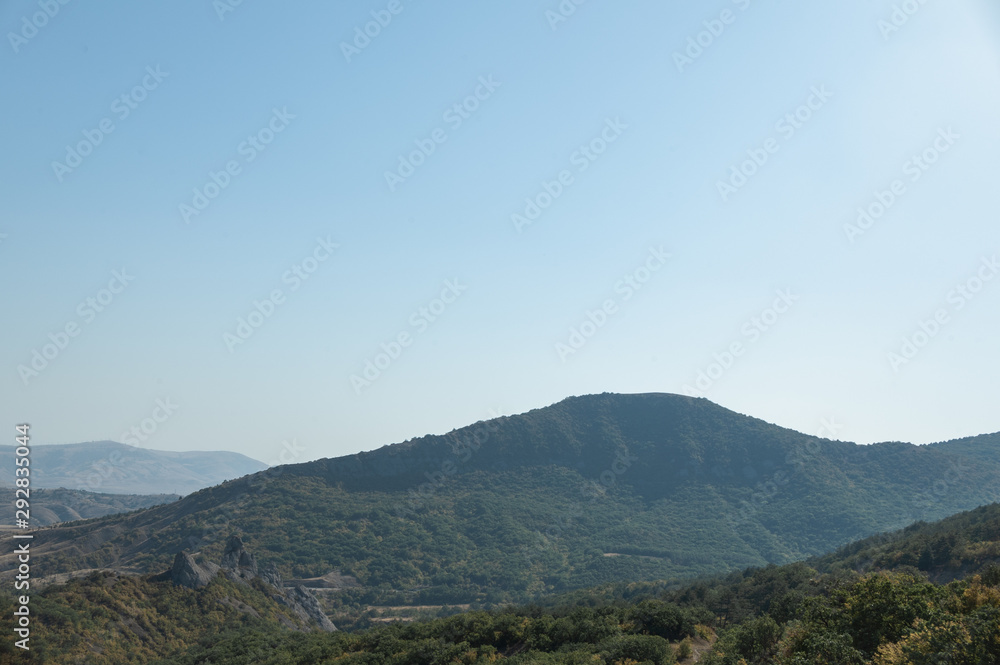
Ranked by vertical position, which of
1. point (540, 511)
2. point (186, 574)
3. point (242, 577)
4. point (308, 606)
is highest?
point (540, 511)

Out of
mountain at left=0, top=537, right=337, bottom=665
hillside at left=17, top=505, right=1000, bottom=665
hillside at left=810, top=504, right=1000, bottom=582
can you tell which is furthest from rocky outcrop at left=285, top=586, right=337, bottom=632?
hillside at left=810, top=504, right=1000, bottom=582

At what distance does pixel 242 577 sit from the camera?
2864 inches

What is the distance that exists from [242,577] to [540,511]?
97.1m

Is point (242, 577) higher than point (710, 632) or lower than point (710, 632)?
higher

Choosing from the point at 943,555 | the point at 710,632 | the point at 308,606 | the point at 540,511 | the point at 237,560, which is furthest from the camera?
the point at 540,511

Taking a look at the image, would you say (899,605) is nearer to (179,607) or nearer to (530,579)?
(179,607)

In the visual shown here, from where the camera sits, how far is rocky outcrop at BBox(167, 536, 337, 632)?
60844 millimetres

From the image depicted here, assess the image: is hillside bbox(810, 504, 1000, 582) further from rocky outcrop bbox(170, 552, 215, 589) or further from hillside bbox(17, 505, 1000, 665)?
rocky outcrop bbox(170, 552, 215, 589)

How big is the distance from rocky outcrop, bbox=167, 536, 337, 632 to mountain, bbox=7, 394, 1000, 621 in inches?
893

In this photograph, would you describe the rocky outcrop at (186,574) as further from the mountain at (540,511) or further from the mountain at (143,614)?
the mountain at (540,511)

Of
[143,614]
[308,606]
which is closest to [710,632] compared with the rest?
[143,614]

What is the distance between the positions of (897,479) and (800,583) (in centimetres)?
14456

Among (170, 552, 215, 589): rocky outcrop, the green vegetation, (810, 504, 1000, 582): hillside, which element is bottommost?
(810, 504, 1000, 582): hillside

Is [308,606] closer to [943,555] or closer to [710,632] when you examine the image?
[710,632]
